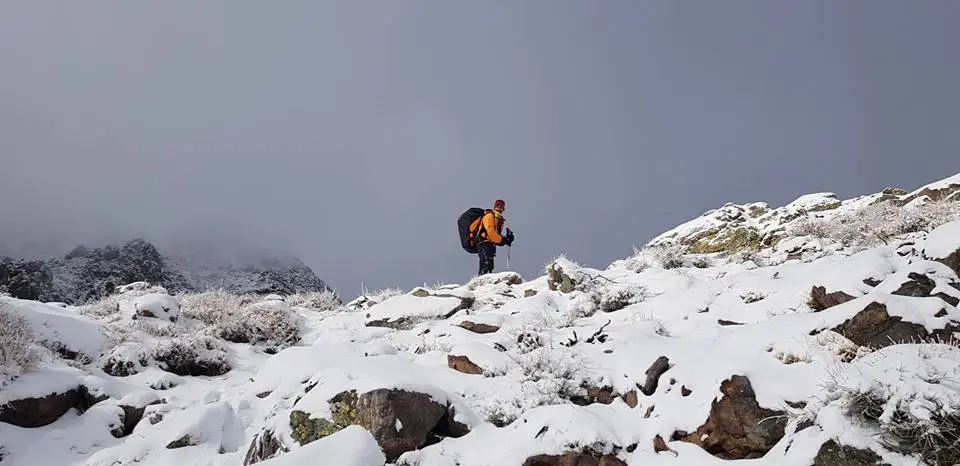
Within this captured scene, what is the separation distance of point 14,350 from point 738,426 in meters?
8.98

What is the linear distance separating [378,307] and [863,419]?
955cm

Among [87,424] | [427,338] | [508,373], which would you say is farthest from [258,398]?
[508,373]

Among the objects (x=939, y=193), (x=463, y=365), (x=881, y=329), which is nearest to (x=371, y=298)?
(x=463, y=365)

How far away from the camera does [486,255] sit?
15.0 m

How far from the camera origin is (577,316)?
27.1 ft

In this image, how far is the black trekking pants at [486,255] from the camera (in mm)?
14930

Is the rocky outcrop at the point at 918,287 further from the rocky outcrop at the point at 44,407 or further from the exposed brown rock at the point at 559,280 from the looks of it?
the rocky outcrop at the point at 44,407

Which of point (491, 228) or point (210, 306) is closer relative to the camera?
point (210, 306)

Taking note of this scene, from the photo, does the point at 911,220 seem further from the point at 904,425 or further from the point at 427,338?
the point at 427,338

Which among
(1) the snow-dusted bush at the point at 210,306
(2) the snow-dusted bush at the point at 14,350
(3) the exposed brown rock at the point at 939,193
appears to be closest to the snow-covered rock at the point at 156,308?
(1) the snow-dusted bush at the point at 210,306

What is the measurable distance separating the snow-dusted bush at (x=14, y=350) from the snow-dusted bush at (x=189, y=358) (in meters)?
1.76

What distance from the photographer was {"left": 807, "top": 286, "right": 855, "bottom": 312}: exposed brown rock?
19.2ft

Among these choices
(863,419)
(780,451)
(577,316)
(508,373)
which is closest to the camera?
(863,419)

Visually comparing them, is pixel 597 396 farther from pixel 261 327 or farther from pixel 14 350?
pixel 261 327
